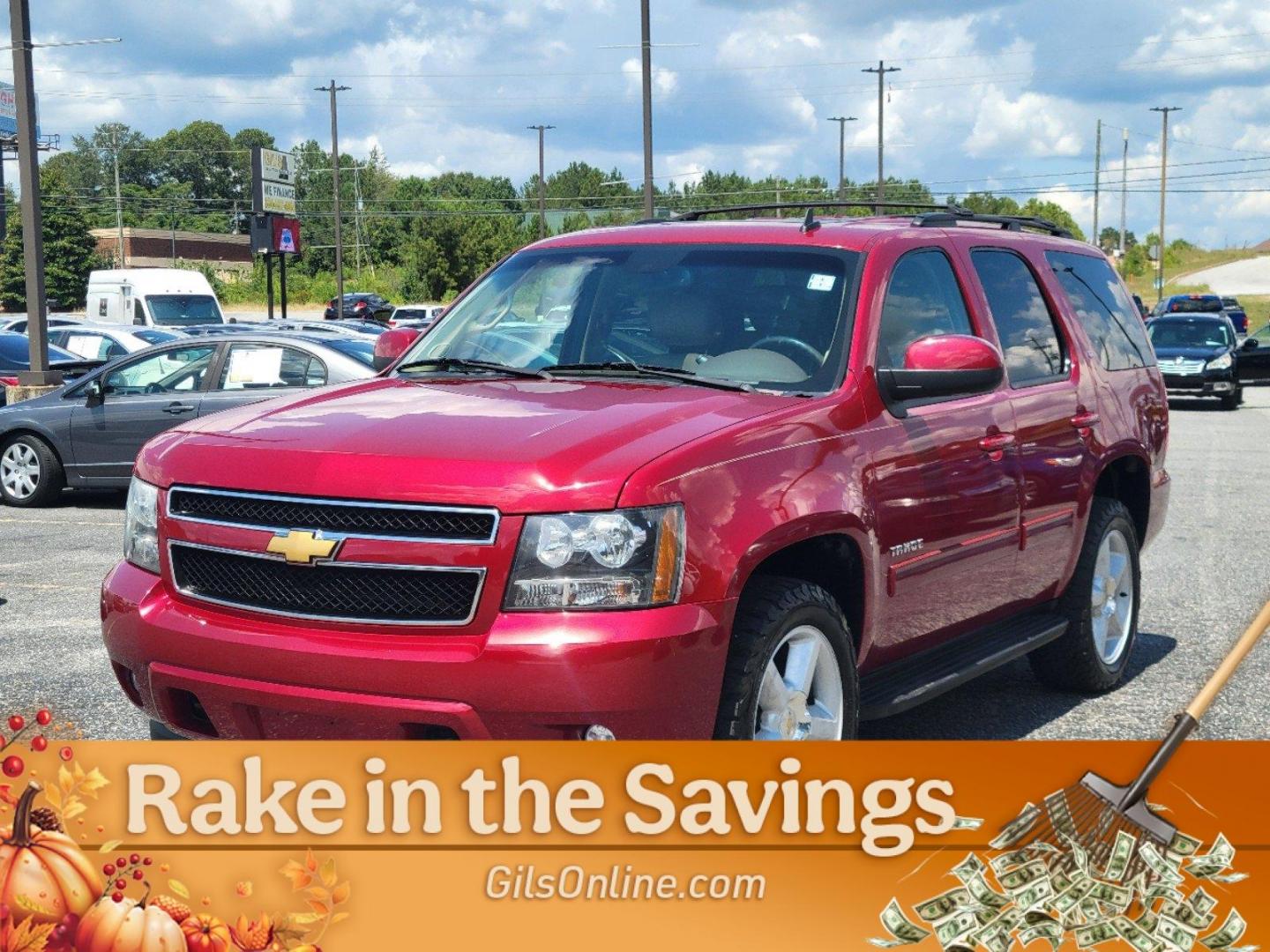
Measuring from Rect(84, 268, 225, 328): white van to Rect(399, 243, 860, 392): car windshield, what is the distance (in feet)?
98.7

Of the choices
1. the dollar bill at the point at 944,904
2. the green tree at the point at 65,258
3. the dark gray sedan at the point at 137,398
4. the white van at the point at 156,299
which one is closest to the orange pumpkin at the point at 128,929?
the dollar bill at the point at 944,904

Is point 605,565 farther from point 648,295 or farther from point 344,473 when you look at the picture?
point 648,295

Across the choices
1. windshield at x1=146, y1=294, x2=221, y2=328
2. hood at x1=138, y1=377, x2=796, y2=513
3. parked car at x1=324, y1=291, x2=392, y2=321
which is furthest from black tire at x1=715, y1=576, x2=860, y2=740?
parked car at x1=324, y1=291, x2=392, y2=321

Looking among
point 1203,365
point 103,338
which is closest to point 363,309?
point 103,338

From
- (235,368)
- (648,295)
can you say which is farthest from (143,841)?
(235,368)

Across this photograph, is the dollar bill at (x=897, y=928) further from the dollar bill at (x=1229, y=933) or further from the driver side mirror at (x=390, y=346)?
the driver side mirror at (x=390, y=346)

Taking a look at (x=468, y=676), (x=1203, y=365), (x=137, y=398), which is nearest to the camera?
(x=468, y=676)

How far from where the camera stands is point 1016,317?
609cm

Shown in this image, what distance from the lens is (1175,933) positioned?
10.1 ft

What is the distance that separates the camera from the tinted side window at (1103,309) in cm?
663

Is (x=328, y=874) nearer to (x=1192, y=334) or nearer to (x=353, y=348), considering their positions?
(x=353, y=348)

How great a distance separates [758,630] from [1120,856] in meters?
1.16

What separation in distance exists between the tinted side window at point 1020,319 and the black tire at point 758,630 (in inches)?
72.4

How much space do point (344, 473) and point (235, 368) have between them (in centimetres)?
949
